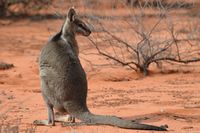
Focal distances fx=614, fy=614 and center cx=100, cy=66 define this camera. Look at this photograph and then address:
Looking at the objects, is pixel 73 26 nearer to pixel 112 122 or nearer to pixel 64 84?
pixel 64 84

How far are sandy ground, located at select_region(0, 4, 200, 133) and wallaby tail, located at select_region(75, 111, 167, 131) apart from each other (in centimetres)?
7

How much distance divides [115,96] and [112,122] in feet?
8.86

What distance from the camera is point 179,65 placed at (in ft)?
43.5

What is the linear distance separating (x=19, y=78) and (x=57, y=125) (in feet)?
14.0

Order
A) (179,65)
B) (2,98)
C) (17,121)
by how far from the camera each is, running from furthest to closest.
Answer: (179,65) → (2,98) → (17,121)

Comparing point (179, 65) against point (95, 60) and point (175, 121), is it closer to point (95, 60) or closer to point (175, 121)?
point (95, 60)

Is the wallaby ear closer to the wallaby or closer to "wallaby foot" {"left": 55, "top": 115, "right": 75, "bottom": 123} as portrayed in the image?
the wallaby

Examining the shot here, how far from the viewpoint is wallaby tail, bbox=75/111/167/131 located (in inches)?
289

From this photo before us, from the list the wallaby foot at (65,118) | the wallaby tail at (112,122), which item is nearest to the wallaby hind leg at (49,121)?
the wallaby foot at (65,118)

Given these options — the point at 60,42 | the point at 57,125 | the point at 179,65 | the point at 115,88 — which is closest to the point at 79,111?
the point at 57,125

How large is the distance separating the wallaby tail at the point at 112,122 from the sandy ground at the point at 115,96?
7 cm

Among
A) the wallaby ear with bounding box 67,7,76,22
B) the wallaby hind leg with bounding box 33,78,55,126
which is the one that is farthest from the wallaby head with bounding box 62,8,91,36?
the wallaby hind leg with bounding box 33,78,55,126

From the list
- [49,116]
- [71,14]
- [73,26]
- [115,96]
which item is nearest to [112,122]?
[49,116]

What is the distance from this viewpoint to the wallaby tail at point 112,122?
24.1 ft
